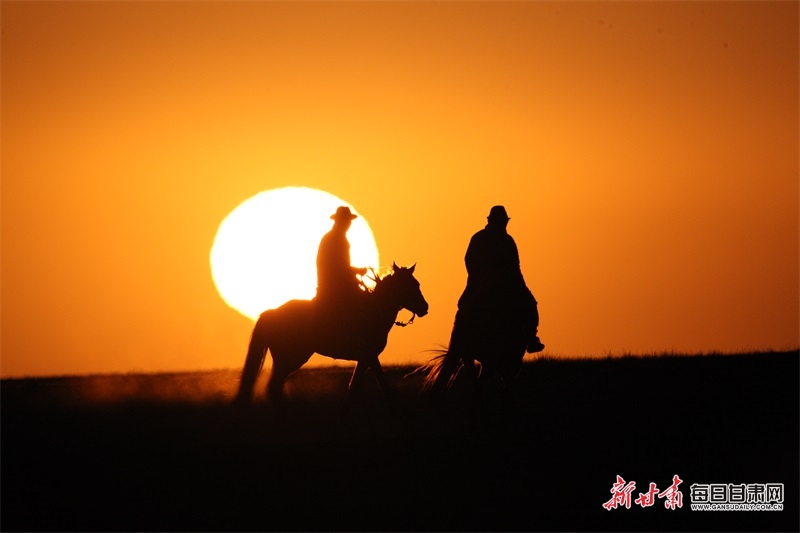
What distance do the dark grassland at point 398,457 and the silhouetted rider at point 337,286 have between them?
1161mm

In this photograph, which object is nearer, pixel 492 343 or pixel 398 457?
pixel 398 457

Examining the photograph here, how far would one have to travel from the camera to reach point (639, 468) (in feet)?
36.8

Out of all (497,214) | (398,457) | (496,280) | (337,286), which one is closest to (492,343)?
(496,280)

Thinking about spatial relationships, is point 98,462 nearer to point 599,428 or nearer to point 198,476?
point 198,476

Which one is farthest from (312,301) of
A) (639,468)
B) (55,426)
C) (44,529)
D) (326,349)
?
(44,529)

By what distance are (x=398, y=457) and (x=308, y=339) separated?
4.25 m

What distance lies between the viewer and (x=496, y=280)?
1514cm

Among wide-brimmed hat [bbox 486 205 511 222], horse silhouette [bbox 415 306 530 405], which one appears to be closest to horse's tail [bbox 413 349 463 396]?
horse silhouette [bbox 415 306 530 405]

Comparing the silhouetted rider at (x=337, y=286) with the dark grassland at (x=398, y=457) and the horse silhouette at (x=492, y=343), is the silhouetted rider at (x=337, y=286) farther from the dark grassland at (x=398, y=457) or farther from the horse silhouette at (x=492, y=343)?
the horse silhouette at (x=492, y=343)

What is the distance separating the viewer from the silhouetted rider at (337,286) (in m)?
16.1

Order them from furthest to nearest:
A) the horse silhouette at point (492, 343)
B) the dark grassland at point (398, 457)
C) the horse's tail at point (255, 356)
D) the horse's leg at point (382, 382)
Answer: the horse's tail at point (255, 356) < the horse's leg at point (382, 382) < the horse silhouette at point (492, 343) < the dark grassland at point (398, 457)

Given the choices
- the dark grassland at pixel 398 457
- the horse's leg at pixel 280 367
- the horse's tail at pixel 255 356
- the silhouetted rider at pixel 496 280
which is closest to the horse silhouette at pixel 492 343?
the silhouetted rider at pixel 496 280

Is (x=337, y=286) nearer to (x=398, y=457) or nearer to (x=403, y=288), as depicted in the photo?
(x=403, y=288)

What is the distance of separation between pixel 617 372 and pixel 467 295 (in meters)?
5.84
